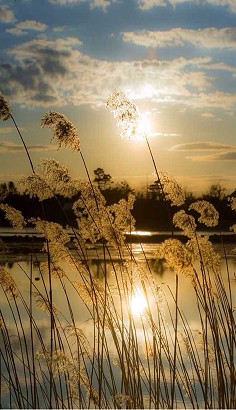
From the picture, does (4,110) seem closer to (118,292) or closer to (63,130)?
(63,130)

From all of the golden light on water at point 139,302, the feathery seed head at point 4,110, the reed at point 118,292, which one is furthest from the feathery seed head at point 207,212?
the feathery seed head at point 4,110

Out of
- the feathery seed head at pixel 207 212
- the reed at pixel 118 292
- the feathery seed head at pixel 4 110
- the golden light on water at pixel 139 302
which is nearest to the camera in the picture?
the feathery seed head at pixel 4 110

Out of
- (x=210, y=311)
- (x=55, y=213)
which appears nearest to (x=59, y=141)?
(x=210, y=311)

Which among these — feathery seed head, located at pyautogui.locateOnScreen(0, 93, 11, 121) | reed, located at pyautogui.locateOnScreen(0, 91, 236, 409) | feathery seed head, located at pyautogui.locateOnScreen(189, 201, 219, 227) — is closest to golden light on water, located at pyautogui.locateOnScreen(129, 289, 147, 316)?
reed, located at pyautogui.locateOnScreen(0, 91, 236, 409)

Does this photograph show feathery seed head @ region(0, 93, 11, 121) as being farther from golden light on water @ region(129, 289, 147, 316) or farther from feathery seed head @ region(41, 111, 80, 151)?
golden light on water @ region(129, 289, 147, 316)

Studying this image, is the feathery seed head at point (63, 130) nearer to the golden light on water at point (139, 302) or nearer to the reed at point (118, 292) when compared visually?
the reed at point (118, 292)

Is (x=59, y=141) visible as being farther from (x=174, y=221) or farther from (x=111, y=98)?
(x=174, y=221)

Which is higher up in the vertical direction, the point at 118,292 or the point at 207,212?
the point at 207,212

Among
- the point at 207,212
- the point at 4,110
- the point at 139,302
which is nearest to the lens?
the point at 4,110

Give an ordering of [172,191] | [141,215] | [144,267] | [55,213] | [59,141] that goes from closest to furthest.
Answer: [59,141] < [172,191] < [144,267] < [55,213] < [141,215]

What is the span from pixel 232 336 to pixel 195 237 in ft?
2.30

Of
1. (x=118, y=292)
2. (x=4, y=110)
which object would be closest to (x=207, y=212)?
(x=118, y=292)

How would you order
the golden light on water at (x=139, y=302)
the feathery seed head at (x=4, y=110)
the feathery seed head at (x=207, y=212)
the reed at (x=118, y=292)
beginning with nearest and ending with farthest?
1. the feathery seed head at (x=4, y=110)
2. the reed at (x=118, y=292)
3. the feathery seed head at (x=207, y=212)
4. the golden light on water at (x=139, y=302)

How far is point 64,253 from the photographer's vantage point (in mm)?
4402
